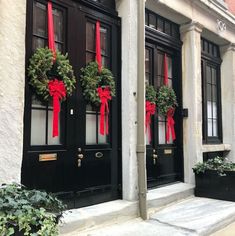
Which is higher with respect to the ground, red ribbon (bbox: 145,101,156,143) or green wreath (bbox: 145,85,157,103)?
green wreath (bbox: 145,85,157,103)

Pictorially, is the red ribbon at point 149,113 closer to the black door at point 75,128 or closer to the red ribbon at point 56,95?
the black door at point 75,128

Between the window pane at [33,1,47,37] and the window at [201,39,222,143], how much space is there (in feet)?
16.6

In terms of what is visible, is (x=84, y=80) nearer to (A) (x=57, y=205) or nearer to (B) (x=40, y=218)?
(A) (x=57, y=205)

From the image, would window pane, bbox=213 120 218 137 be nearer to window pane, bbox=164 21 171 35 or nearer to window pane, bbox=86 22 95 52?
window pane, bbox=164 21 171 35

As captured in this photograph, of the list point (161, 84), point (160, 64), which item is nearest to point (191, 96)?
point (161, 84)

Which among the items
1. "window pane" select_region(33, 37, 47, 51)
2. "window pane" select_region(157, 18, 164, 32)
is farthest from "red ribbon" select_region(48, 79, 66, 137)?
"window pane" select_region(157, 18, 164, 32)

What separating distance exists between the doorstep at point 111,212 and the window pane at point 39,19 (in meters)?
2.51

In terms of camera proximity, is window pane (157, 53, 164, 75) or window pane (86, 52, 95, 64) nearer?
window pane (86, 52, 95, 64)

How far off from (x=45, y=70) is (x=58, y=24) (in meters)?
0.96

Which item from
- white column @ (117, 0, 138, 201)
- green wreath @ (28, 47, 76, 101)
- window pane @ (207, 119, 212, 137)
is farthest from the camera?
window pane @ (207, 119, 212, 137)

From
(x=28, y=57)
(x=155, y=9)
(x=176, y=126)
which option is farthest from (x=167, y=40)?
(x=28, y=57)

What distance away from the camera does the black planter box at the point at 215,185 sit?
701cm

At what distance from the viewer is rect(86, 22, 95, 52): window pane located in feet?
18.3

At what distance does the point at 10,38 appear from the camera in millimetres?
4082
